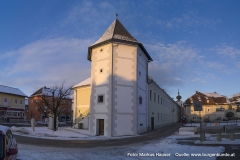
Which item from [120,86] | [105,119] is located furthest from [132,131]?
[120,86]

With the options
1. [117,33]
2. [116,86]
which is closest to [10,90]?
[117,33]

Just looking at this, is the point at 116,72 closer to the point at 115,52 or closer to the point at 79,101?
the point at 115,52

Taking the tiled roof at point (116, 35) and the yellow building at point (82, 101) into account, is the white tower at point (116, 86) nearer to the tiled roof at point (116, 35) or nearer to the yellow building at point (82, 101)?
the tiled roof at point (116, 35)

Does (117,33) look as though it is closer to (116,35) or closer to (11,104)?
(116,35)

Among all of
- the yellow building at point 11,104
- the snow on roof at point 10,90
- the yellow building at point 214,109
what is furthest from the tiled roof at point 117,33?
the yellow building at point 214,109

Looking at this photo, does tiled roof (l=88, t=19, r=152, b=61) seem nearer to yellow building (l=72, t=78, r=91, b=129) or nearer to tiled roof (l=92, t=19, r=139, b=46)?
tiled roof (l=92, t=19, r=139, b=46)

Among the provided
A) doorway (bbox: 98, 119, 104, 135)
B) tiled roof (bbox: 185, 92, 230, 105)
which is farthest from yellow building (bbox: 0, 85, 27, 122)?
tiled roof (bbox: 185, 92, 230, 105)

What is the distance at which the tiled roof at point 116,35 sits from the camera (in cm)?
2503

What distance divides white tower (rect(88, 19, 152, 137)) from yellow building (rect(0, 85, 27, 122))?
130ft

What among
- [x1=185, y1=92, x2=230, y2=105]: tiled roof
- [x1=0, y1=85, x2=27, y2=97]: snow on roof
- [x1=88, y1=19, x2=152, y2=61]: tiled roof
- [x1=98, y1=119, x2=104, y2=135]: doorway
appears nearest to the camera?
[x1=98, y1=119, x2=104, y2=135]: doorway

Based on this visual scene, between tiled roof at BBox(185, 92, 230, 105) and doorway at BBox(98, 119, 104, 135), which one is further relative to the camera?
tiled roof at BBox(185, 92, 230, 105)

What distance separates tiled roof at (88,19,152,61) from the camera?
25.0 metres

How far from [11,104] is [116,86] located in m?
46.5

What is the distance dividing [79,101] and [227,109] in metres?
49.2
